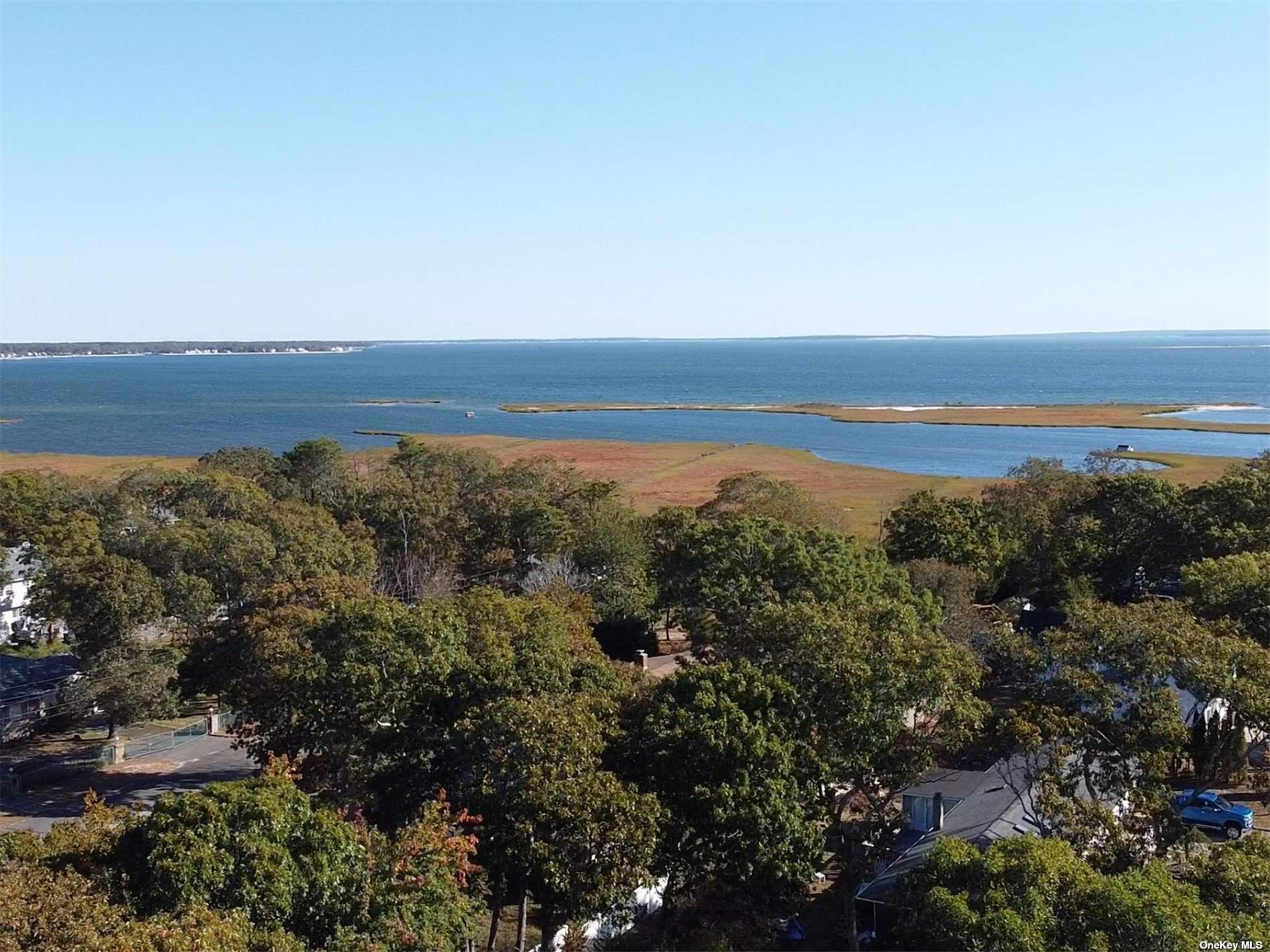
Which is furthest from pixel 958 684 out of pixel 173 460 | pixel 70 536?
pixel 173 460

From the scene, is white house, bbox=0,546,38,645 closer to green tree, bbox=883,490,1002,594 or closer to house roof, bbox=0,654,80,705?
house roof, bbox=0,654,80,705

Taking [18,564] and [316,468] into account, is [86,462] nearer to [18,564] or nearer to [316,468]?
[316,468]

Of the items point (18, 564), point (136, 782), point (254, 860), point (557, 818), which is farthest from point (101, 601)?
point (557, 818)

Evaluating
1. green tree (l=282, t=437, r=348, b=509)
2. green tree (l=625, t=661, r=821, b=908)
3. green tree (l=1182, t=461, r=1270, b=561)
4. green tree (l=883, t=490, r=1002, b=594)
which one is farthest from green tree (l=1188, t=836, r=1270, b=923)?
green tree (l=282, t=437, r=348, b=509)

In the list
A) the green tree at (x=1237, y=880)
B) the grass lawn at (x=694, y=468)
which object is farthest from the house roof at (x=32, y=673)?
the grass lawn at (x=694, y=468)

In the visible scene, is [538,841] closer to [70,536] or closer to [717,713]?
[717,713]

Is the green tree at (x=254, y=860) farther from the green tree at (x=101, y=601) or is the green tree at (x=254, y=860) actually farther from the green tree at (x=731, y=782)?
the green tree at (x=101, y=601)
